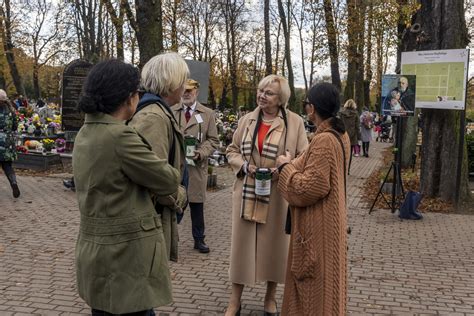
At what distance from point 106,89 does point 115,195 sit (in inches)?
20.4

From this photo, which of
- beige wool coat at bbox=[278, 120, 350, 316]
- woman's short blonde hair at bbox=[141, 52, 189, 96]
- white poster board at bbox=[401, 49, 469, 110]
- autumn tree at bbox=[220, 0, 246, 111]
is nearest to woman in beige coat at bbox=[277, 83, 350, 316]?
beige wool coat at bbox=[278, 120, 350, 316]

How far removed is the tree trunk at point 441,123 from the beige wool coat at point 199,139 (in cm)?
509

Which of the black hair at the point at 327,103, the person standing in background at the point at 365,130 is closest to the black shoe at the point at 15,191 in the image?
the black hair at the point at 327,103

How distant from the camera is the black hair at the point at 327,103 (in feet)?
11.0

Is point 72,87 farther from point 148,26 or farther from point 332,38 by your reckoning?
point 332,38

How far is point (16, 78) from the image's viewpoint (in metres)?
40.3

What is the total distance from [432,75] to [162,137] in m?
7.39

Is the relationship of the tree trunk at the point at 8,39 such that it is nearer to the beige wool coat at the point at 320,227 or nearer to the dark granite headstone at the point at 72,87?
the dark granite headstone at the point at 72,87

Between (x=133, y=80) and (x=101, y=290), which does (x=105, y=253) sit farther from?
(x=133, y=80)

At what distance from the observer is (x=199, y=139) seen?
6.19m

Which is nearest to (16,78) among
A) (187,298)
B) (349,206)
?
(349,206)

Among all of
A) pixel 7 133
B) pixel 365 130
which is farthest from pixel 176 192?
pixel 365 130

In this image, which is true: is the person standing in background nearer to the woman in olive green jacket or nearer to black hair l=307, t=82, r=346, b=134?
black hair l=307, t=82, r=346, b=134

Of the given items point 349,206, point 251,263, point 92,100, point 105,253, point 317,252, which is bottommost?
point 349,206
